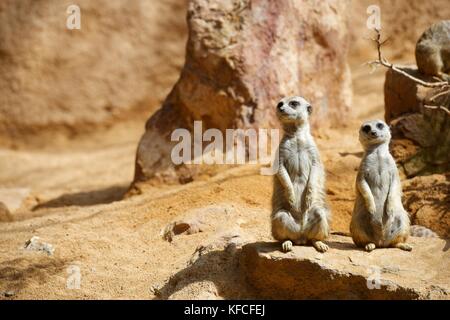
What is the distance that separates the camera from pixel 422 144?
21.1 ft

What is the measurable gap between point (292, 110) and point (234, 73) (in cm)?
275

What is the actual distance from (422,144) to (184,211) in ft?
7.19

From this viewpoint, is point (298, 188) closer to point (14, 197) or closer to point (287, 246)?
point (287, 246)

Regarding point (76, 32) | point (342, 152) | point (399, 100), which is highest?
point (76, 32)

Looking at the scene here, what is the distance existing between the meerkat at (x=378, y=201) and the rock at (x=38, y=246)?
2.25 m

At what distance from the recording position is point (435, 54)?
6.70 m

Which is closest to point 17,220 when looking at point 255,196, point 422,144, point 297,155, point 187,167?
point 187,167

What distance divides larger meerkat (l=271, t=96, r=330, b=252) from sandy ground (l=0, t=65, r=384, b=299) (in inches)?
21.5

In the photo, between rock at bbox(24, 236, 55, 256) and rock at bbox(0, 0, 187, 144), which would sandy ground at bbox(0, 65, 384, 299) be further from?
rock at bbox(0, 0, 187, 144)

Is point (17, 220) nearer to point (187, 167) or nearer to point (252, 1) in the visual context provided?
point (187, 167)

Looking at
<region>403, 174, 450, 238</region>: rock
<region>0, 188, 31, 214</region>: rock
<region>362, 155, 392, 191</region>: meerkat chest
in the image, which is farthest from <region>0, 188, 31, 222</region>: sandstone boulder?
<region>362, 155, 392, 191</region>: meerkat chest

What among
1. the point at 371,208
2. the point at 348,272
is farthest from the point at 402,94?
the point at 348,272

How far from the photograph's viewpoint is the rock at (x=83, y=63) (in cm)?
1080

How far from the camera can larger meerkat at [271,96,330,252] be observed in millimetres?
4312
